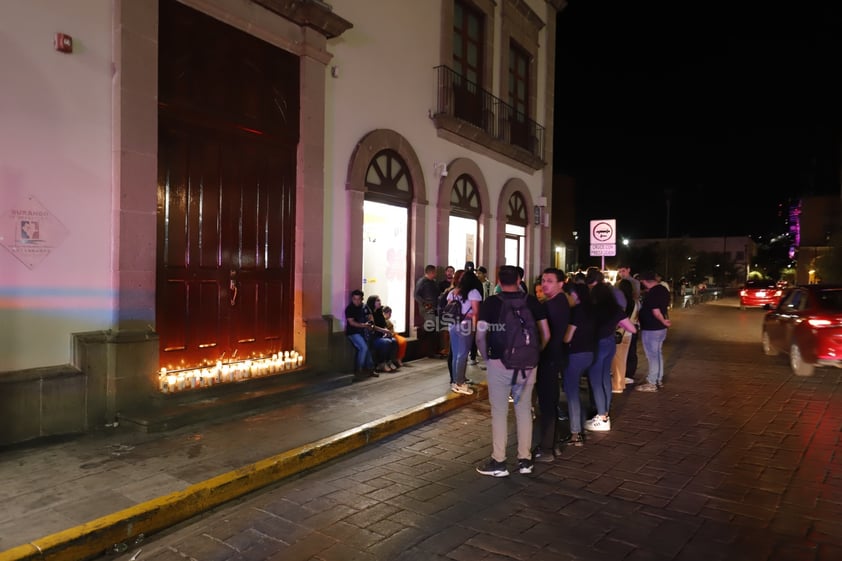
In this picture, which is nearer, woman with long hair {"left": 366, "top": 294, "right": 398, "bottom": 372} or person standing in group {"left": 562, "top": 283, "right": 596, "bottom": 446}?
person standing in group {"left": 562, "top": 283, "right": 596, "bottom": 446}

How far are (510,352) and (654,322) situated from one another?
183 inches

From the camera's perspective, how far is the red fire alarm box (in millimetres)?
6159

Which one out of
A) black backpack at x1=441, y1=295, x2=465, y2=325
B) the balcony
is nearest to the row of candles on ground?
black backpack at x1=441, y1=295, x2=465, y2=325

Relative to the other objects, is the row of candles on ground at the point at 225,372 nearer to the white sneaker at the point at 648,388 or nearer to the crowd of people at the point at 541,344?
Result: the crowd of people at the point at 541,344

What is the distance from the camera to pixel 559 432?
7.05m

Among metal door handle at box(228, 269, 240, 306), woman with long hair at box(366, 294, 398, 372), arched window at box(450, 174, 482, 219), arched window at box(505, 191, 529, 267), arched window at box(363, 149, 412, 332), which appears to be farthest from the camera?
arched window at box(505, 191, 529, 267)

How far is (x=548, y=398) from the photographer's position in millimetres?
6035

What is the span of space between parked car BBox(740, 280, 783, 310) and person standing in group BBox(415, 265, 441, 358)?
24606 mm

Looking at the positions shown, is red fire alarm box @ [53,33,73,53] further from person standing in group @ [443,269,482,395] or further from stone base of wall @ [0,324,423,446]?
person standing in group @ [443,269,482,395]

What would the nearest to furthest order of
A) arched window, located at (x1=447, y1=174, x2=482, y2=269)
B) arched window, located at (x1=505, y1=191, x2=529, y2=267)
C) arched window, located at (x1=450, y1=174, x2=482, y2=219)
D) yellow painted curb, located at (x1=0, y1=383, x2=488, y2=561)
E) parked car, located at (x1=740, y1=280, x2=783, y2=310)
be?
1. yellow painted curb, located at (x1=0, y1=383, x2=488, y2=561)
2. arched window, located at (x1=450, y1=174, x2=482, y2=219)
3. arched window, located at (x1=447, y1=174, x2=482, y2=269)
4. arched window, located at (x1=505, y1=191, x2=529, y2=267)
5. parked car, located at (x1=740, y1=280, x2=783, y2=310)

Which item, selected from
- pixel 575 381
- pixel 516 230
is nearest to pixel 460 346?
pixel 575 381

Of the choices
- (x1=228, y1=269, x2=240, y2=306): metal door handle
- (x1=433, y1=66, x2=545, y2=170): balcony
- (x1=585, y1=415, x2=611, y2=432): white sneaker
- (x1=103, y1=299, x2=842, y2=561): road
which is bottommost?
(x1=103, y1=299, x2=842, y2=561): road

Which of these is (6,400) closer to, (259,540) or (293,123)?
(259,540)

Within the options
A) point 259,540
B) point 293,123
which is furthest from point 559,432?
point 293,123
